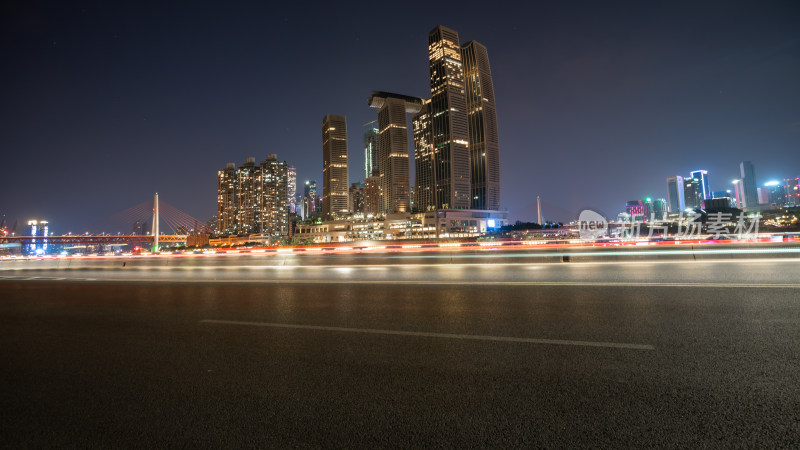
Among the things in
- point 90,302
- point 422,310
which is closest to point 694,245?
Result: point 422,310

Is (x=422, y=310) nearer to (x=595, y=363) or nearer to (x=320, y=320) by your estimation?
(x=320, y=320)

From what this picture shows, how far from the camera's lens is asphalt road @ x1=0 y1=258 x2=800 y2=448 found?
2.49 m

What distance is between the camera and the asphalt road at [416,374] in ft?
8.17

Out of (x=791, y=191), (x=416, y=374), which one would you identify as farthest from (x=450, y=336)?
(x=791, y=191)

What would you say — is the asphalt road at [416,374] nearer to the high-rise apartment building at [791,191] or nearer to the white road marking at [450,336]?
the white road marking at [450,336]

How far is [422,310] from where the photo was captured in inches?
268

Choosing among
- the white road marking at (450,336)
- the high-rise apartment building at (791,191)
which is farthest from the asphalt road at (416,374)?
the high-rise apartment building at (791,191)

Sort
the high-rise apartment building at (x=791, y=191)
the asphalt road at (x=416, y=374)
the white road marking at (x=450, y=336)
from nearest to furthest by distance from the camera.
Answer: the asphalt road at (x=416, y=374)
the white road marking at (x=450, y=336)
the high-rise apartment building at (x=791, y=191)

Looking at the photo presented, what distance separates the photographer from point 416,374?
353cm

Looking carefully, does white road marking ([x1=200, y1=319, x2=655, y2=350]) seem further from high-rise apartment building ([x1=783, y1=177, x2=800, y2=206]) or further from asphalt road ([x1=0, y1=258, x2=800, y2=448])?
high-rise apartment building ([x1=783, y1=177, x2=800, y2=206])

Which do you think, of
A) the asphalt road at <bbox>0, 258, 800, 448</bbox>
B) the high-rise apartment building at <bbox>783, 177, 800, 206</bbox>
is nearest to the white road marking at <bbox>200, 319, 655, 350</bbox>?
the asphalt road at <bbox>0, 258, 800, 448</bbox>

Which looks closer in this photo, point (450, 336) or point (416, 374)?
point (416, 374)

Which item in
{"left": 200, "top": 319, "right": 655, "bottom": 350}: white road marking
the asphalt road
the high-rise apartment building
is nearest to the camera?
the asphalt road

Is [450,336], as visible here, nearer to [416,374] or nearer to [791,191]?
[416,374]
